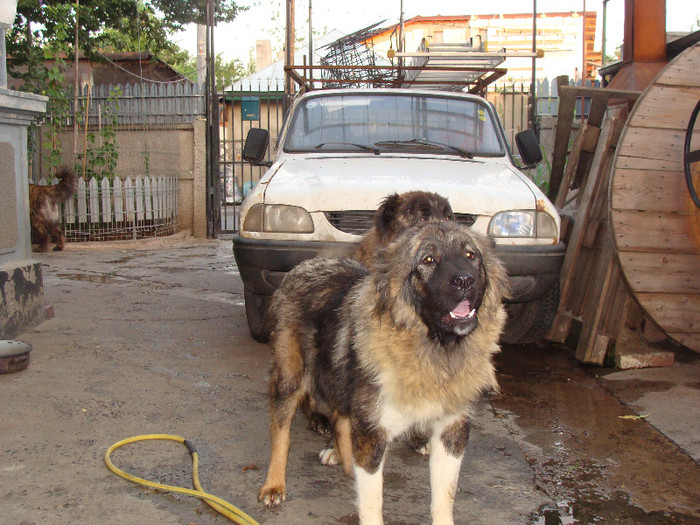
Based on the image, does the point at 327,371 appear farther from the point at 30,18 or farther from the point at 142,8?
the point at 142,8

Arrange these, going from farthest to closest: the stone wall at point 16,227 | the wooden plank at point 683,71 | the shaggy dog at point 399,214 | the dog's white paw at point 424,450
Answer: the stone wall at point 16,227 < the wooden plank at point 683,71 < the shaggy dog at point 399,214 < the dog's white paw at point 424,450

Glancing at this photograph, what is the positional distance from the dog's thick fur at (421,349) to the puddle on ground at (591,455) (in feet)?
2.18

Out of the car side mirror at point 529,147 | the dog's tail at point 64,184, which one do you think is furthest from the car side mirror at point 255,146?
the dog's tail at point 64,184

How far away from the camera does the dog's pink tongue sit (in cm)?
284

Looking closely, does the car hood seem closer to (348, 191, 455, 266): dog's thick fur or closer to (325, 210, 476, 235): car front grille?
(325, 210, 476, 235): car front grille

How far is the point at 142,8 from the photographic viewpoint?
18.7 m

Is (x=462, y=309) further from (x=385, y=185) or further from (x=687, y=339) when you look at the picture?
(x=687, y=339)

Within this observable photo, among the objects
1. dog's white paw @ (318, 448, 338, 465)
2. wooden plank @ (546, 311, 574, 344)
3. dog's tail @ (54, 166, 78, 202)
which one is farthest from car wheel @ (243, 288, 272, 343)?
dog's tail @ (54, 166, 78, 202)

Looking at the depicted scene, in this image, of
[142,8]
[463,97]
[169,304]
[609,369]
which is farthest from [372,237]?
[142,8]

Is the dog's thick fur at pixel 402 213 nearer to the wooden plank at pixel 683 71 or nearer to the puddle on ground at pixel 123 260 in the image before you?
the wooden plank at pixel 683 71

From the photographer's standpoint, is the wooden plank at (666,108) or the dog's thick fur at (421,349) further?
the wooden plank at (666,108)

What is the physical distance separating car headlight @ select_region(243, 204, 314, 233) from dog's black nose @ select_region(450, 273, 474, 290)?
2.50 m

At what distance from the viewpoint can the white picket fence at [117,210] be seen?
13.1 metres

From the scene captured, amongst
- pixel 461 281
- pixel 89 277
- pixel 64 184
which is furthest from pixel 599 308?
pixel 64 184
